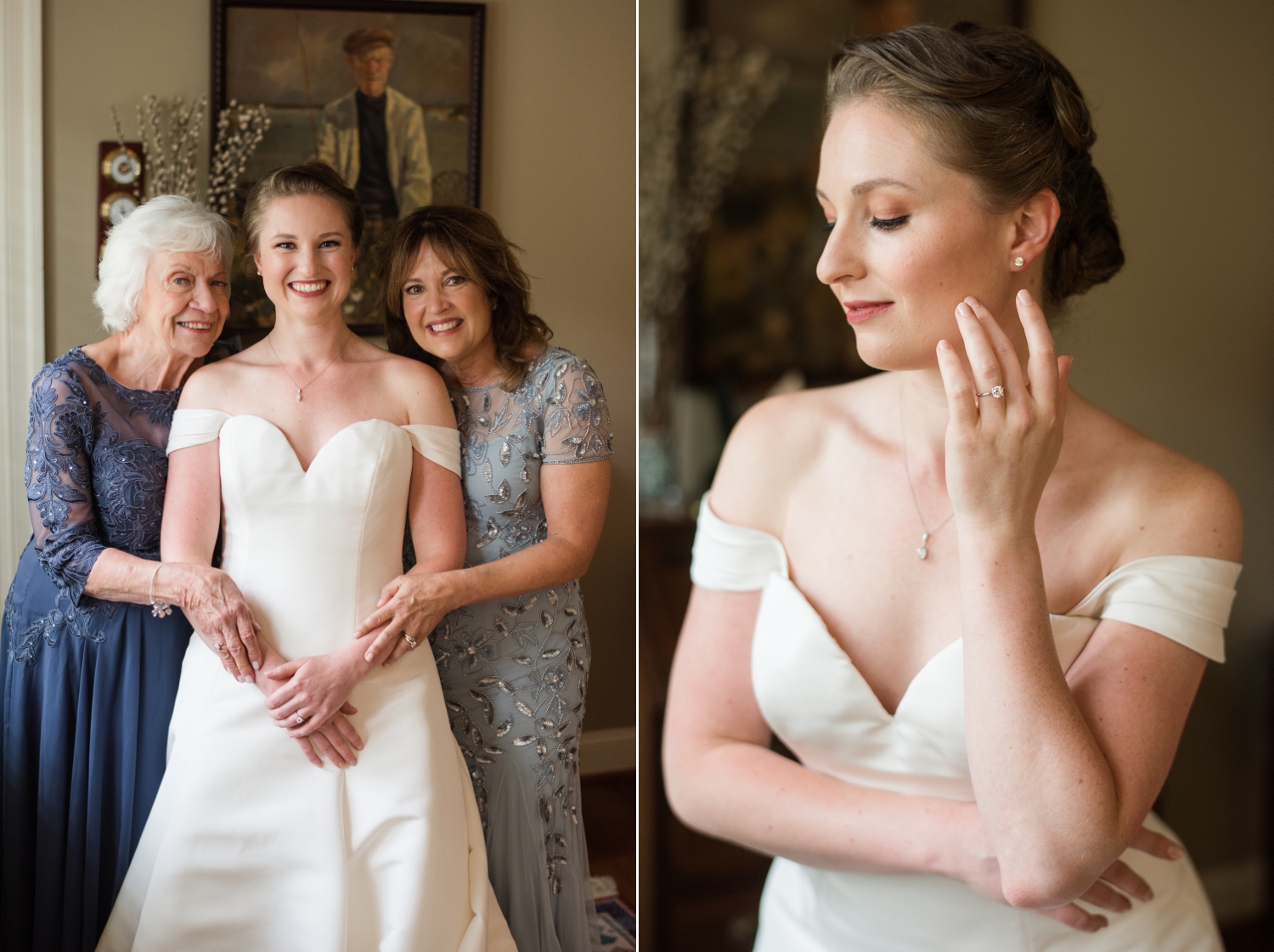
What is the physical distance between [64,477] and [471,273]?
2.61 ft

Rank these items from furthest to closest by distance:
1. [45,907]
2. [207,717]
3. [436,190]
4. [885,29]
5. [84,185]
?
1. [436,190]
2. [84,185]
3. [45,907]
4. [207,717]
5. [885,29]

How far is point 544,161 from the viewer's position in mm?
2307

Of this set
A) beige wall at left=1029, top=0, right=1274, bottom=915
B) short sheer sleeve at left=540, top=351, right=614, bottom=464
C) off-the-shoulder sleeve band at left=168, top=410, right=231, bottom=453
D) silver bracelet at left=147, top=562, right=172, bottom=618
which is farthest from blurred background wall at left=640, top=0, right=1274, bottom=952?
silver bracelet at left=147, top=562, right=172, bottom=618

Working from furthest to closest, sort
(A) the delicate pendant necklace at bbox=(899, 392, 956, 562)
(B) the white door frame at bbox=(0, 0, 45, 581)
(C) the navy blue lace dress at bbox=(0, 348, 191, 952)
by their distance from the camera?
(B) the white door frame at bbox=(0, 0, 45, 581), (C) the navy blue lace dress at bbox=(0, 348, 191, 952), (A) the delicate pendant necklace at bbox=(899, 392, 956, 562)

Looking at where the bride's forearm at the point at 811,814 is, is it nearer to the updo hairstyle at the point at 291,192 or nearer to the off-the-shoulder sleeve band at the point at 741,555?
the off-the-shoulder sleeve band at the point at 741,555

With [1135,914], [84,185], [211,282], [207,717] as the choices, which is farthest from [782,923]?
[84,185]

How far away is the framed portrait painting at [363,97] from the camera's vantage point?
2.12 meters

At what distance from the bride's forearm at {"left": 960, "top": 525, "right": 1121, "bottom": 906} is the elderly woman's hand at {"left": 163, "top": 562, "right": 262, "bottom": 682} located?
131cm

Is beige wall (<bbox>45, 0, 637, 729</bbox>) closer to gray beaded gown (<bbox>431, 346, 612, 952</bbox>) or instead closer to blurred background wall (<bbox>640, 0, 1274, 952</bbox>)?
gray beaded gown (<bbox>431, 346, 612, 952</bbox>)

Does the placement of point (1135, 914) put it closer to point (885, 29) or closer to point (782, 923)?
point (782, 923)

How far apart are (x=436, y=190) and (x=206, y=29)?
593mm

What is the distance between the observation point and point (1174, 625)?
2.05 feet

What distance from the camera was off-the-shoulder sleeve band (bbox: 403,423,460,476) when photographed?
1.70m

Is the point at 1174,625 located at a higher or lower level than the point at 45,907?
higher
